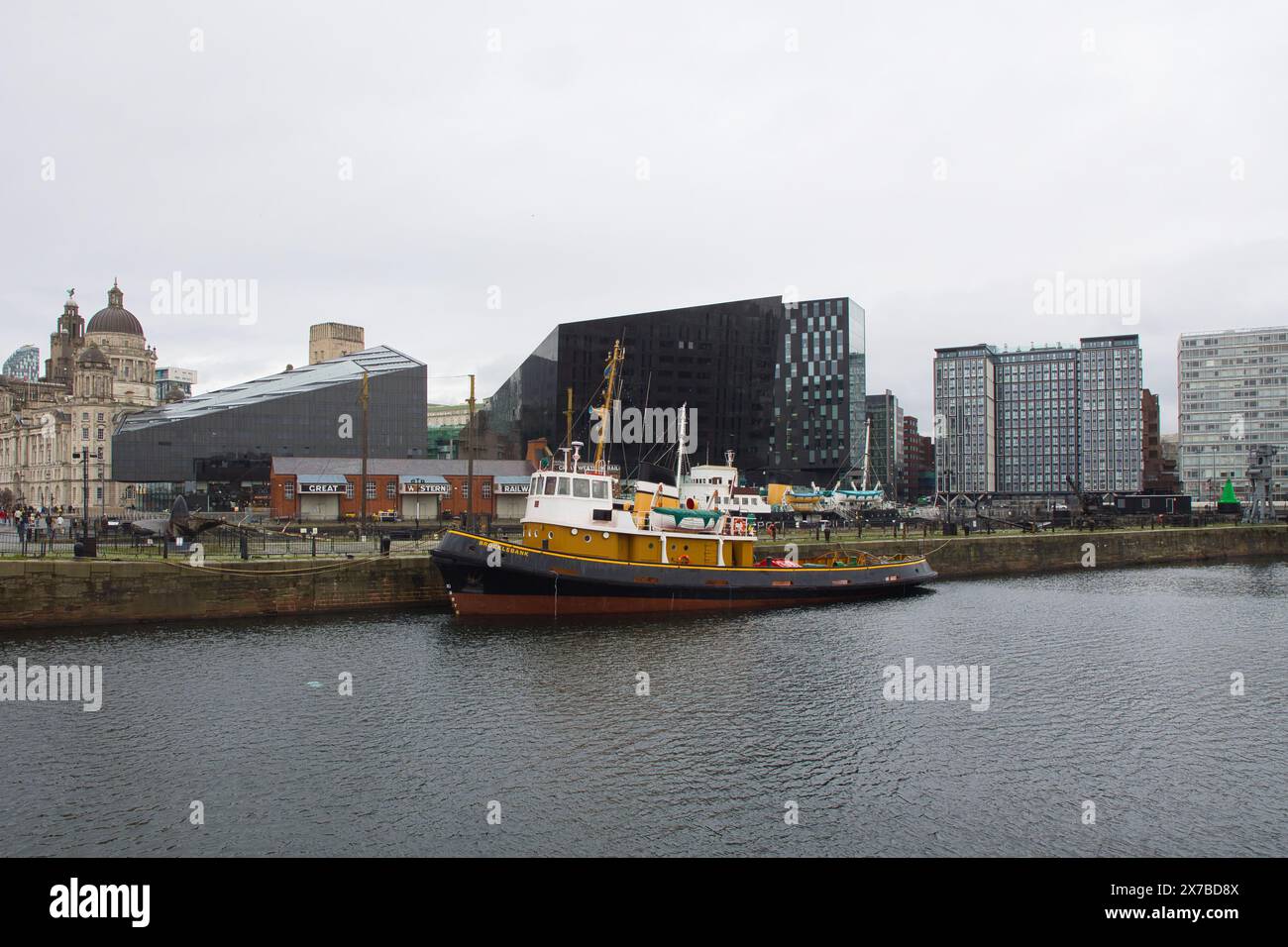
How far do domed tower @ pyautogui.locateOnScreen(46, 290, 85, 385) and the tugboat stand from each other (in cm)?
18499

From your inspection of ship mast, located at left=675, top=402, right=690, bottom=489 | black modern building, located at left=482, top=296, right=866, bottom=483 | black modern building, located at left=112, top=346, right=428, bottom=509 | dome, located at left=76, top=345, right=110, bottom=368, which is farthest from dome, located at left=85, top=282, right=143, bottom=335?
ship mast, located at left=675, top=402, right=690, bottom=489

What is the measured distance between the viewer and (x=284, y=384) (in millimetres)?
103562

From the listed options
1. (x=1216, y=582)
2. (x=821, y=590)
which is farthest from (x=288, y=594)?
(x=1216, y=582)

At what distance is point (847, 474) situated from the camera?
349 feet

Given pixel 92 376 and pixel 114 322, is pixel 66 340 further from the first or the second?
pixel 92 376

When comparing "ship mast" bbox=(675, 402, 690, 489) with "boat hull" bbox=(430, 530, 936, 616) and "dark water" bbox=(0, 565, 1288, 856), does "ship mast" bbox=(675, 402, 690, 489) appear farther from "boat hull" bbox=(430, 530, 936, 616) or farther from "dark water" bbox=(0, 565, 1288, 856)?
"dark water" bbox=(0, 565, 1288, 856)

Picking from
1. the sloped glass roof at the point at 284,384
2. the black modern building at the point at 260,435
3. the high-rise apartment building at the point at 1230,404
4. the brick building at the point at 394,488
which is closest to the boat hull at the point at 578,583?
the brick building at the point at 394,488

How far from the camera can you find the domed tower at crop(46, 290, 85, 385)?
181 m

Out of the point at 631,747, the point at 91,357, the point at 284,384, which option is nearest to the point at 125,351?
the point at 91,357

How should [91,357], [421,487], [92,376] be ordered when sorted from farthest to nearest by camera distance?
[91,357]
[92,376]
[421,487]

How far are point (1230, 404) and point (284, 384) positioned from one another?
16583 centimetres

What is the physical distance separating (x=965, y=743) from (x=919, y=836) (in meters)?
5.88

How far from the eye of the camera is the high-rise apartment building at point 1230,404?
6058 inches
